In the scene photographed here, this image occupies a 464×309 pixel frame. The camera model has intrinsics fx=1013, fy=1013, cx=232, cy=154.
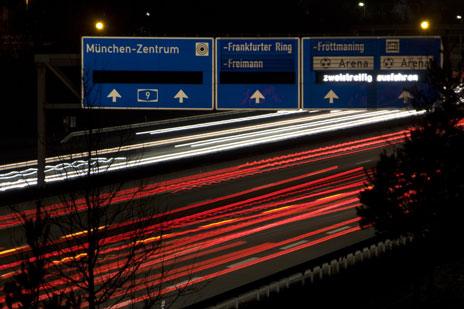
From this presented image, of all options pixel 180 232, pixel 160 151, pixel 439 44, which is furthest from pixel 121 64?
pixel 160 151

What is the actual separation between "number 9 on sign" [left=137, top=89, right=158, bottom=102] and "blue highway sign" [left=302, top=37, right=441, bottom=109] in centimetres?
353

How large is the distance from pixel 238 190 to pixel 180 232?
6.94 metres

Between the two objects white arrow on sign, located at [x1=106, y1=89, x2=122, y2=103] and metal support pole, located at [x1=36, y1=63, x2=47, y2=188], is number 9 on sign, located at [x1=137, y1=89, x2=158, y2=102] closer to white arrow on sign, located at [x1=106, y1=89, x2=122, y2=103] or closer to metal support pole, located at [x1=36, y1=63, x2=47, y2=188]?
white arrow on sign, located at [x1=106, y1=89, x2=122, y2=103]

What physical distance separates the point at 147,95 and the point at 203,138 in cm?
1852

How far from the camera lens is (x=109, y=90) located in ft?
→ 78.6

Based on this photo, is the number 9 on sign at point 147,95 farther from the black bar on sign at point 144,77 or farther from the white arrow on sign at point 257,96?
the white arrow on sign at point 257,96

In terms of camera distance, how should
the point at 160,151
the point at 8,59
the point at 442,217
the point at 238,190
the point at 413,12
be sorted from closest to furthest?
the point at 442,217 < the point at 238,190 < the point at 160,151 < the point at 8,59 < the point at 413,12

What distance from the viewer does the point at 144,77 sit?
948 inches

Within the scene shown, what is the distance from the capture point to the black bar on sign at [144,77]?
24047 mm

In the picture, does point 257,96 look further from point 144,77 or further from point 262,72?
point 144,77

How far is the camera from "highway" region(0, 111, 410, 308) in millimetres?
18703

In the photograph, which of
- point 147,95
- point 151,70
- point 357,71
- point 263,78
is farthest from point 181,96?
point 357,71

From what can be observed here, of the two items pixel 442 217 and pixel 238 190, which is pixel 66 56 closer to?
pixel 238 190

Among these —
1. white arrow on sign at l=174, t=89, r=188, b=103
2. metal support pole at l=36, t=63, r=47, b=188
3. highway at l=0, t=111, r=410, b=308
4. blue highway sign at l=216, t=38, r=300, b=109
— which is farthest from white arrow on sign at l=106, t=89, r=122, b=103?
blue highway sign at l=216, t=38, r=300, b=109
